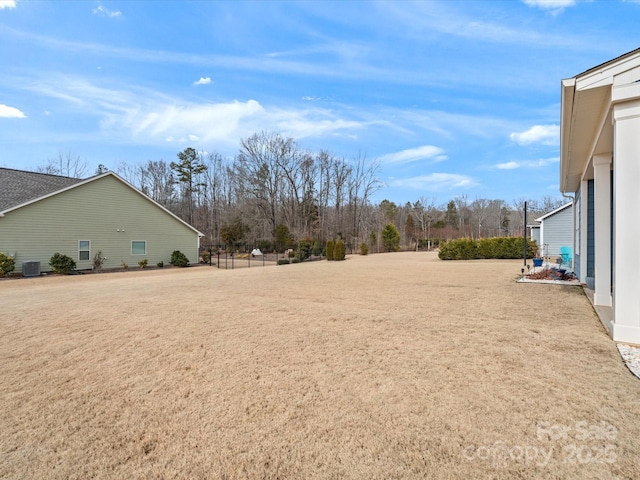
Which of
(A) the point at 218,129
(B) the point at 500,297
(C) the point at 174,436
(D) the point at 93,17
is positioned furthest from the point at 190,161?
(C) the point at 174,436

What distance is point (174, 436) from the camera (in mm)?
2344

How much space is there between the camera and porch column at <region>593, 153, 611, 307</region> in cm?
611

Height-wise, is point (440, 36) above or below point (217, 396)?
above

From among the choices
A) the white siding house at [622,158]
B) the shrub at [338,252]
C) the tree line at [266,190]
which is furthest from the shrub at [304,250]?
the white siding house at [622,158]

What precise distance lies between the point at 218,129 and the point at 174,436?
2074 centimetres

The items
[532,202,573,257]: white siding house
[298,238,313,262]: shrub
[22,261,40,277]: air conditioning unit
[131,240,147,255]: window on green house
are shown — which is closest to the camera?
[22,261,40,277]: air conditioning unit

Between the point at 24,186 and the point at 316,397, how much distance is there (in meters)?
20.2

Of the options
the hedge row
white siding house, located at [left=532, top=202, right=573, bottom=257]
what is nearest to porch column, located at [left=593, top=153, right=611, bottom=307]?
the hedge row

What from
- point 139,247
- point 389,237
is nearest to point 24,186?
point 139,247

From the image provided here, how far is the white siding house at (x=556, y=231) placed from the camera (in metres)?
22.3

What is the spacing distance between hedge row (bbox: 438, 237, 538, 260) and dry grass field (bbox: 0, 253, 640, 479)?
59.0ft

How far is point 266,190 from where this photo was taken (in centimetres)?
3566

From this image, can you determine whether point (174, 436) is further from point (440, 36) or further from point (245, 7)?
point (440, 36)

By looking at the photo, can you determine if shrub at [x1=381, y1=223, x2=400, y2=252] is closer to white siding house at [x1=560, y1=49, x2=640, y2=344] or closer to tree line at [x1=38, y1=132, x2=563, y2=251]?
tree line at [x1=38, y1=132, x2=563, y2=251]
